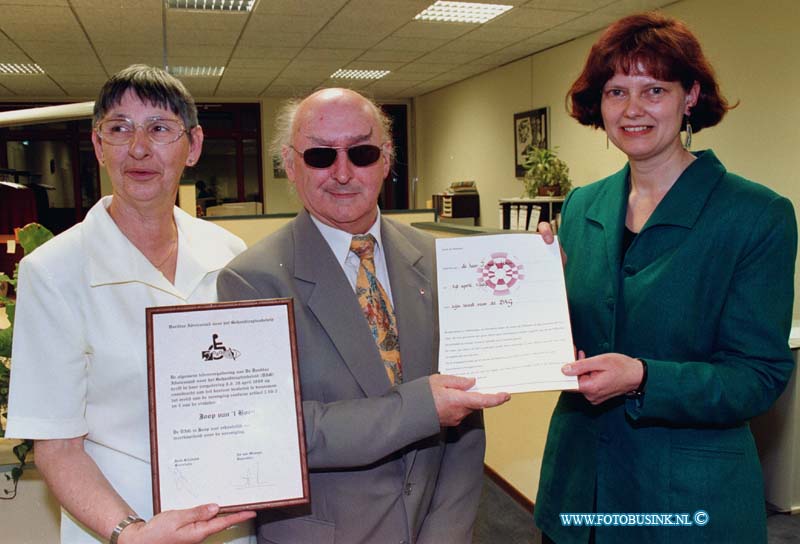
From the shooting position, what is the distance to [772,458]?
3.36 m

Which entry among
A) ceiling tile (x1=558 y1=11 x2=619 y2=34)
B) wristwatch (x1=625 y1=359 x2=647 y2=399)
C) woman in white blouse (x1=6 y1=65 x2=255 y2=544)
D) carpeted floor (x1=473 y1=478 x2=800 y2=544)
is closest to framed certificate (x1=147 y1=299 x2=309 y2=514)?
woman in white blouse (x1=6 y1=65 x2=255 y2=544)

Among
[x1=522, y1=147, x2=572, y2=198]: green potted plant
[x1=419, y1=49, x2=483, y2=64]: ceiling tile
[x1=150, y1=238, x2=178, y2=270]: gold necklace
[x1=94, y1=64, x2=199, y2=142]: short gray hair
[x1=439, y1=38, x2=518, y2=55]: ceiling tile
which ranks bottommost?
[x1=150, y1=238, x2=178, y2=270]: gold necklace

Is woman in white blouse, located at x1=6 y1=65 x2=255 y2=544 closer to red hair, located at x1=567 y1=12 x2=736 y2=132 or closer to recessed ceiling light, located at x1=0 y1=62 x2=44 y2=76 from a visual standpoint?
red hair, located at x1=567 y1=12 x2=736 y2=132

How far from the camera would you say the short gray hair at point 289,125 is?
5.04ft

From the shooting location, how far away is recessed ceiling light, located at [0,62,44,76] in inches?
354

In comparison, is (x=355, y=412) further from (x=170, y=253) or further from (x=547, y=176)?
(x=547, y=176)

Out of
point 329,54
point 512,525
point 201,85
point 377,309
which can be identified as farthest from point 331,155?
point 201,85

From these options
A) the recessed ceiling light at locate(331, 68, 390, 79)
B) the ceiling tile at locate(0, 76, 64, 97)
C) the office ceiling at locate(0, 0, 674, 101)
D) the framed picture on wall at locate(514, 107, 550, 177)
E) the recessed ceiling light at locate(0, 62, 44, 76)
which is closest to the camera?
the office ceiling at locate(0, 0, 674, 101)

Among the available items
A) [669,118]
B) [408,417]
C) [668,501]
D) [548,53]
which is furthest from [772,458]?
[548,53]

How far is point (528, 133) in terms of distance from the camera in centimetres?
915

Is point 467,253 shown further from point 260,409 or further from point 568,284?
point 260,409

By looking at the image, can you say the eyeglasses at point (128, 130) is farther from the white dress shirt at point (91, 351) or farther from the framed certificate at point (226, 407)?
the framed certificate at point (226, 407)

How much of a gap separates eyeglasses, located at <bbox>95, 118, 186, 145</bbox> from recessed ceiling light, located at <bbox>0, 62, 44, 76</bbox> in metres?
9.09

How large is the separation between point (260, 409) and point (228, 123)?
42.3 ft
